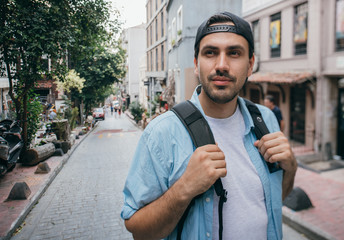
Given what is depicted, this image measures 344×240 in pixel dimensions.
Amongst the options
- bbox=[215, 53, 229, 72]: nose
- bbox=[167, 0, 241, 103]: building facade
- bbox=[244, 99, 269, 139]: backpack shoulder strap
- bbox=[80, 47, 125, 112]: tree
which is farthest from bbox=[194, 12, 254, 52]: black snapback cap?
bbox=[80, 47, 125, 112]: tree

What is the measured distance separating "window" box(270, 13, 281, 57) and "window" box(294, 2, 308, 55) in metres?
1.11

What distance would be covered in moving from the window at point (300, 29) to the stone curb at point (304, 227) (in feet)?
25.3

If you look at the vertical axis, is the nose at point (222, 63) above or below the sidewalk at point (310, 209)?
above

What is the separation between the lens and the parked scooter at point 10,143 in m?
7.01

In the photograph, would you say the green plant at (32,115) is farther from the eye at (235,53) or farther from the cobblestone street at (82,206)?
the eye at (235,53)

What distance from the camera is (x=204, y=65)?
1.63m

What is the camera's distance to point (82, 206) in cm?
636

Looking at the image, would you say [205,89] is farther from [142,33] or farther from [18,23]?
[142,33]

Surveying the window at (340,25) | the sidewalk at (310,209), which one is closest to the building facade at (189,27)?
the window at (340,25)

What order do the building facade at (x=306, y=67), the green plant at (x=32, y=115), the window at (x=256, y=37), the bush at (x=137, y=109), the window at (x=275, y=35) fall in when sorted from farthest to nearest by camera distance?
1. the bush at (x=137, y=109)
2. the window at (x=256, y=37)
3. the window at (x=275, y=35)
4. the green plant at (x=32, y=115)
5. the building facade at (x=306, y=67)

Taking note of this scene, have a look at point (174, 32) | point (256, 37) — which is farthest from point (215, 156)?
point (174, 32)

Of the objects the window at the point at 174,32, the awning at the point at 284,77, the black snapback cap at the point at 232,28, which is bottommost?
the black snapback cap at the point at 232,28

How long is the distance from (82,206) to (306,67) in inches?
360

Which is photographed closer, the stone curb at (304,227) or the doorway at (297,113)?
the stone curb at (304,227)
